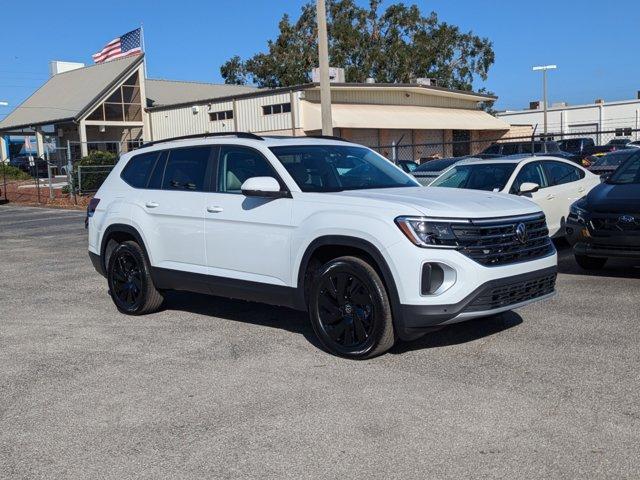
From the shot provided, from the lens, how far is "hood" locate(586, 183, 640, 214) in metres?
8.66

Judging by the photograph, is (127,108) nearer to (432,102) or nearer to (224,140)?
(432,102)

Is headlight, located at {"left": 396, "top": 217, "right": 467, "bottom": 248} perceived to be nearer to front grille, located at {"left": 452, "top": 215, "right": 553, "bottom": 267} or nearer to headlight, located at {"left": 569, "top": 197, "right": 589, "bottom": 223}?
front grille, located at {"left": 452, "top": 215, "right": 553, "bottom": 267}

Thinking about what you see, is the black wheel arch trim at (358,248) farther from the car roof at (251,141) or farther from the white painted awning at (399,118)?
the white painted awning at (399,118)

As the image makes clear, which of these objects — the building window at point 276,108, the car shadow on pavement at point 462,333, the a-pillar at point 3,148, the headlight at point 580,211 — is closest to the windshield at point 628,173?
the headlight at point 580,211

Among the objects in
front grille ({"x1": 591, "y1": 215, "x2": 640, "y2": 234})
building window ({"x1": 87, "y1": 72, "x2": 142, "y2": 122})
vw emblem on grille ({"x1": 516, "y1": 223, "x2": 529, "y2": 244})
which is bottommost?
front grille ({"x1": 591, "y1": 215, "x2": 640, "y2": 234})

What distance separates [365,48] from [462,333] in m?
54.6

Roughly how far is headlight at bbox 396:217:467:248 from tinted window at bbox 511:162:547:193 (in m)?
5.52

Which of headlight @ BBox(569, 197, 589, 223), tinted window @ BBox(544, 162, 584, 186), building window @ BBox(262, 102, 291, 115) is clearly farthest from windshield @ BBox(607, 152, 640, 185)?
building window @ BBox(262, 102, 291, 115)

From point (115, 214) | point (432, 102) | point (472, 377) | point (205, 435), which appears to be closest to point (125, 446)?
point (205, 435)

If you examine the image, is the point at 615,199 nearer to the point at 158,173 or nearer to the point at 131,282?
the point at 158,173

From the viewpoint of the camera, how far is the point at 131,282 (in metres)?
7.87

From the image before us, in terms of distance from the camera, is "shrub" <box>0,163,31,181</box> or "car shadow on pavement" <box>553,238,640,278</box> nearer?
"car shadow on pavement" <box>553,238,640,278</box>

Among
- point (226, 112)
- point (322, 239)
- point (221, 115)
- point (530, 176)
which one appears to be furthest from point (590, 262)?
point (221, 115)

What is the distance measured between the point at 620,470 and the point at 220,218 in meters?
4.09
